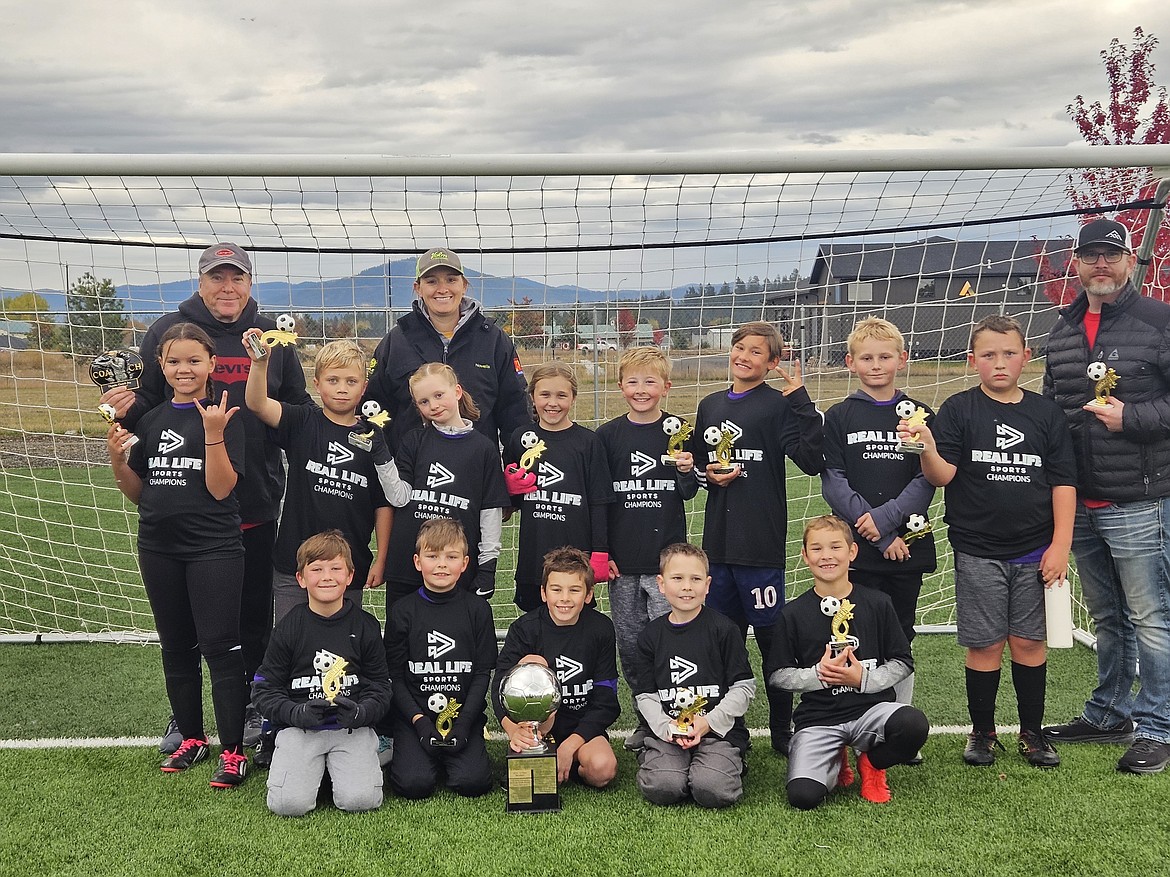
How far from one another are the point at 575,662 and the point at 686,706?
460mm

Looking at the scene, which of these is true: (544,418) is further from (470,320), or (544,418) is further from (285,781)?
(285,781)

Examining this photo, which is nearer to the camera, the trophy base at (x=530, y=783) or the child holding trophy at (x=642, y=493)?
the trophy base at (x=530, y=783)

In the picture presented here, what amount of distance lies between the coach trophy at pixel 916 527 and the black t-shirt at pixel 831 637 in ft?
1.01

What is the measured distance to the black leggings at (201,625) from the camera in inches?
143

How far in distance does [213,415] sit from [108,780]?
1496mm

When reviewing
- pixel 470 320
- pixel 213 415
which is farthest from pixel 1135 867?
pixel 213 415

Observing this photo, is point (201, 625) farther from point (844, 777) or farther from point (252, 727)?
point (844, 777)

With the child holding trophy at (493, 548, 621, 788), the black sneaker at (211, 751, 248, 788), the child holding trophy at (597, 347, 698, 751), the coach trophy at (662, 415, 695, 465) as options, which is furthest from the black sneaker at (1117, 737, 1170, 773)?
the black sneaker at (211, 751, 248, 788)

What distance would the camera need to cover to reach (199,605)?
11.9ft

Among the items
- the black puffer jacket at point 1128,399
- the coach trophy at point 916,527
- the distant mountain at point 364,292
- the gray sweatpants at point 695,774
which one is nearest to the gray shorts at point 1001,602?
the coach trophy at point 916,527

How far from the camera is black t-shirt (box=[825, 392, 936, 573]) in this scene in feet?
12.5

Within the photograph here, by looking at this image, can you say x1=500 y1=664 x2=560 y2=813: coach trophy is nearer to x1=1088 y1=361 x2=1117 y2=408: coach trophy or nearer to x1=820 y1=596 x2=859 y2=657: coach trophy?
x1=820 y1=596 x2=859 y2=657: coach trophy

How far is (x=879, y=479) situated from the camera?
3.81m

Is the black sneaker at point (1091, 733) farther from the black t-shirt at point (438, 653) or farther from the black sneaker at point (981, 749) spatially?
the black t-shirt at point (438, 653)
